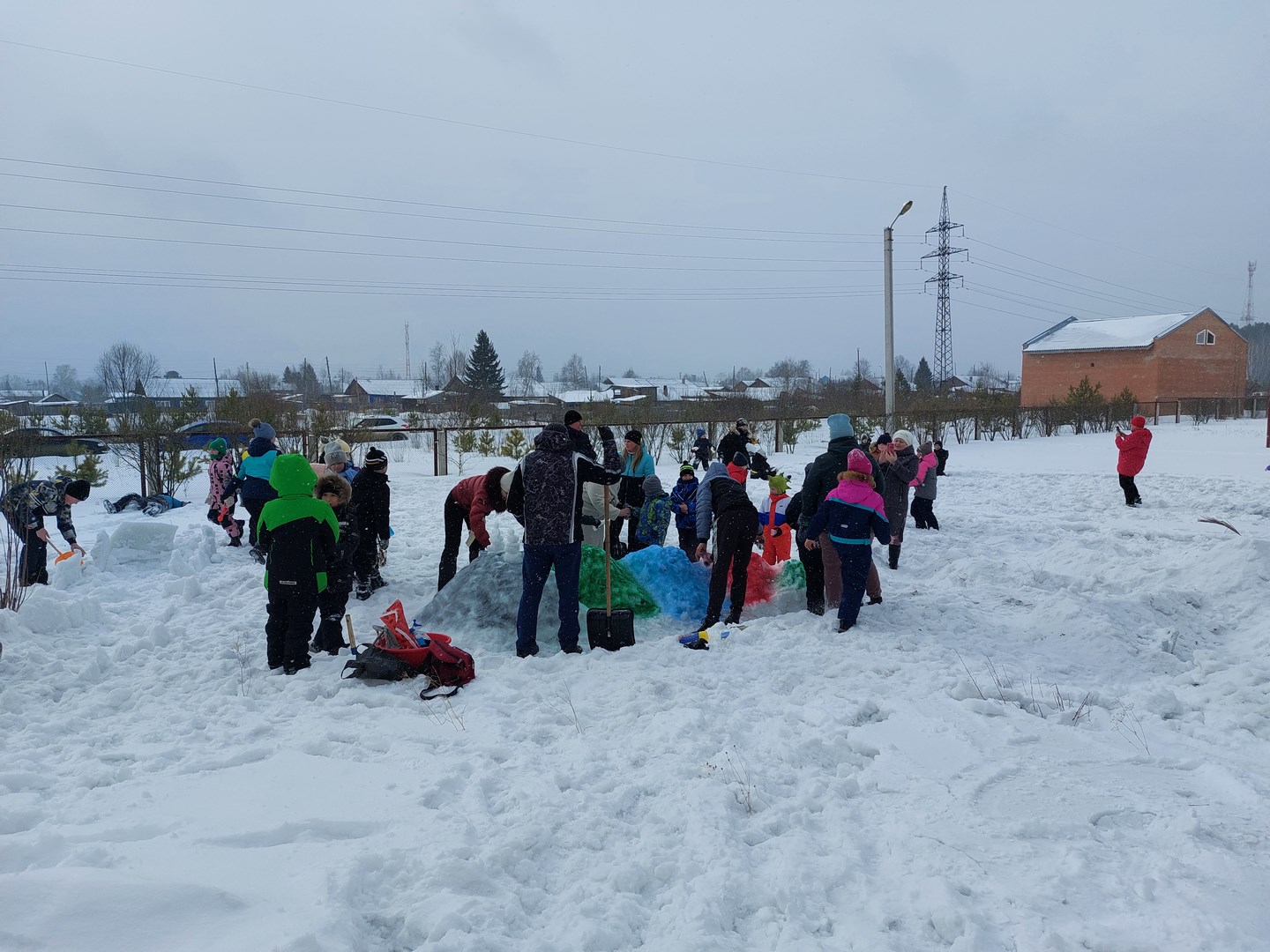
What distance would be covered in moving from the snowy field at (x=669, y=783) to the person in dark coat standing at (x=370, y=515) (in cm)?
39

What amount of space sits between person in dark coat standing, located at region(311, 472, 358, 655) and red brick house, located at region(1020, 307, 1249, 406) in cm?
4148

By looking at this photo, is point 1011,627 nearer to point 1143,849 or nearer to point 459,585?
point 1143,849

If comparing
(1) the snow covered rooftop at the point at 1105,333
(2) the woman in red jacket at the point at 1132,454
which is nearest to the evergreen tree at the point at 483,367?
(1) the snow covered rooftop at the point at 1105,333

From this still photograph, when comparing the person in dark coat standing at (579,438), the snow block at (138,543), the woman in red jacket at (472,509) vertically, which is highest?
the person in dark coat standing at (579,438)

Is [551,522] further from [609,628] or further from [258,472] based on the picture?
[258,472]

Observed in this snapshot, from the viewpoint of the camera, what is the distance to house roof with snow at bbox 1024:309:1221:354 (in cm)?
4159

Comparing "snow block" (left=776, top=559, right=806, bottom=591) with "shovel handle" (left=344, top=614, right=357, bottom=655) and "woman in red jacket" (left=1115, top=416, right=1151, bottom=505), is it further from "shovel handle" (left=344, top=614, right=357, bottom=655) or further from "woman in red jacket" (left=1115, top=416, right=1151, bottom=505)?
"woman in red jacket" (left=1115, top=416, right=1151, bottom=505)

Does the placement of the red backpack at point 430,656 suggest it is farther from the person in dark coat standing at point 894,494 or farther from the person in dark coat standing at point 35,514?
the person in dark coat standing at point 894,494

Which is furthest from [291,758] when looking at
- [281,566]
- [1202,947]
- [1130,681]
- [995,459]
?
[995,459]

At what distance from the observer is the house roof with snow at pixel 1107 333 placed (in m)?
41.6

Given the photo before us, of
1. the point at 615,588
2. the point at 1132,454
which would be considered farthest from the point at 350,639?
the point at 1132,454

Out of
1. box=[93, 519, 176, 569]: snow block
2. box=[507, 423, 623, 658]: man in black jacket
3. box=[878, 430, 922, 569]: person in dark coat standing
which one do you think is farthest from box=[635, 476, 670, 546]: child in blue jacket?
box=[93, 519, 176, 569]: snow block

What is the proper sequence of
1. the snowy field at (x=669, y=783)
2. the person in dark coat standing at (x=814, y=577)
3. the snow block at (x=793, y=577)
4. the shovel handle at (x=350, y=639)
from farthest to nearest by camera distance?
the snow block at (x=793, y=577)
the person in dark coat standing at (x=814, y=577)
the shovel handle at (x=350, y=639)
the snowy field at (x=669, y=783)

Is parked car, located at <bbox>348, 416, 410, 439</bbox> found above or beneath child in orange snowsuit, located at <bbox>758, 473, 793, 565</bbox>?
above
